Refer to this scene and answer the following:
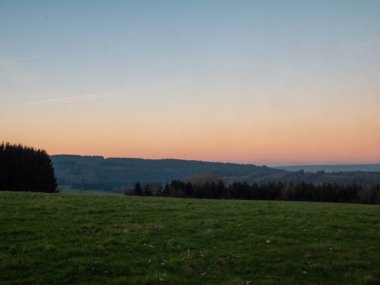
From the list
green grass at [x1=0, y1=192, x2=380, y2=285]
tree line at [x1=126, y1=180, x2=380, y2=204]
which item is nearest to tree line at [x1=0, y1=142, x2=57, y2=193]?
tree line at [x1=126, y1=180, x2=380, y2=204]

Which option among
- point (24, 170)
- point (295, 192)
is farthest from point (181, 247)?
point (24, 170)

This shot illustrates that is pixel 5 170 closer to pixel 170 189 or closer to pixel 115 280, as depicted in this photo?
pixel 170 189

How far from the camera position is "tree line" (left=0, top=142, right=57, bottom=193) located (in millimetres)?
78113

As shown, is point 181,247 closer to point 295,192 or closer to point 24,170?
point 295,192

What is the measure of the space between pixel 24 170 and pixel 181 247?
70.8 metres

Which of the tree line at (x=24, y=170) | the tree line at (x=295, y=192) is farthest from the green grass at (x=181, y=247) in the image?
the tree line at (x=24, y=170)

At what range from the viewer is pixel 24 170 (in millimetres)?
80375

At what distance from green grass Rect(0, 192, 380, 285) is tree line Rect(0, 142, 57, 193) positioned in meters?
57.6

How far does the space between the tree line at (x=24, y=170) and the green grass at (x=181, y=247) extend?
57559mm

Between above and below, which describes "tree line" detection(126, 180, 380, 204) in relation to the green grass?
below

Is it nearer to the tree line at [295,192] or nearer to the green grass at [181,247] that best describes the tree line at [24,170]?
the tree line at [295,192]

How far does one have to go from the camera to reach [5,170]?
77750mm

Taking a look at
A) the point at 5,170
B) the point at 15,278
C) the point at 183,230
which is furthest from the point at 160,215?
the point at 5,170

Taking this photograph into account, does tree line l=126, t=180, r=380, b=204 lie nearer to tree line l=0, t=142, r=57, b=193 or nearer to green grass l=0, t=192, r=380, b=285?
tree line l=0, t=142, r=57, b=193
